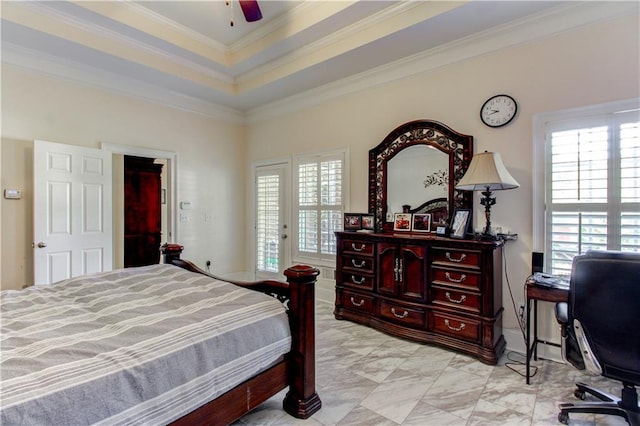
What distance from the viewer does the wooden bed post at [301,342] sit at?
187cm

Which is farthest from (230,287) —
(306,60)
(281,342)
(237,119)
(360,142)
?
(237,119)

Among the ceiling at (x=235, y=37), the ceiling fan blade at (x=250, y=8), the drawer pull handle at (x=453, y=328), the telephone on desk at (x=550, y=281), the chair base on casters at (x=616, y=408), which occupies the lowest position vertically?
the chair base on casters at (x=616, y=408)

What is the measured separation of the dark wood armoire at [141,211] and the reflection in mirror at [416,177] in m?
4.26

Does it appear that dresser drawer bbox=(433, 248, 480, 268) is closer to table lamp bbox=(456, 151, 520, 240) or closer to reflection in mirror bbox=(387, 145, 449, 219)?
table lamp bbox=(456, 151, 520, 240)

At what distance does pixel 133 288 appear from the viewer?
2.13 metres

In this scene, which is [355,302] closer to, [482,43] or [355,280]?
[355,280]

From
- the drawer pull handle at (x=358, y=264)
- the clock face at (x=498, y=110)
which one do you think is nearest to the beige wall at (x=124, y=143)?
the drawer pull handle at (x=358, y=264)

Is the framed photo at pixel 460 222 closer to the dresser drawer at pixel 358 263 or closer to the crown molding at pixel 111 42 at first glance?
the dresser drawer at pixel 358 263

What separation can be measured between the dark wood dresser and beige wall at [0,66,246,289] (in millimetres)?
2557

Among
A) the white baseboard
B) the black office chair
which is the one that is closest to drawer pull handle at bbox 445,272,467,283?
the black office chair

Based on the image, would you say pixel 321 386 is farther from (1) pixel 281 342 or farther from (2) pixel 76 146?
(2) pixel 76 146

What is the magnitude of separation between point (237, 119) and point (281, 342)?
14.6 ft

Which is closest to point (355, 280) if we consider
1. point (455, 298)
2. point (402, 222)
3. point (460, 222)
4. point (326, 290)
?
point (402, 222)

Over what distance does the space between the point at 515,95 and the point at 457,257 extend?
1.59 metres
